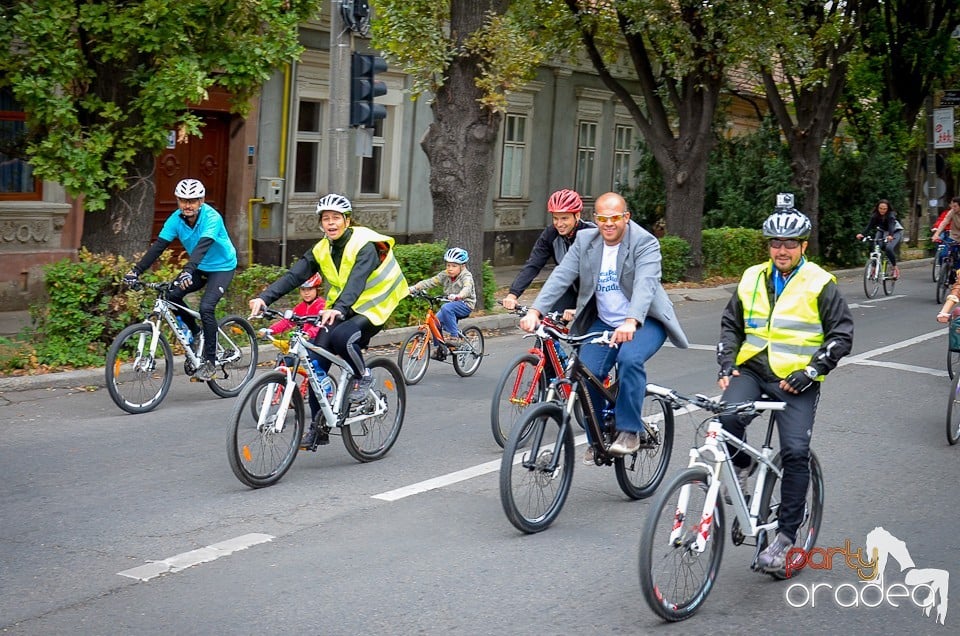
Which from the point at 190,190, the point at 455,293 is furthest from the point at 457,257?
the point at 190,190

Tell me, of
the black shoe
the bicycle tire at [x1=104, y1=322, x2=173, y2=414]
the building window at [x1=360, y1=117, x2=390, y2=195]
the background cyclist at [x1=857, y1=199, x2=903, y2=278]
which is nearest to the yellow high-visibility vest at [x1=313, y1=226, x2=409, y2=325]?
the black shoe

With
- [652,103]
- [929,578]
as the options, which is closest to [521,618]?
[929,578]

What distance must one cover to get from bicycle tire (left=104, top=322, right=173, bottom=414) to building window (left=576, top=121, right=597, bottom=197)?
19.8 metres

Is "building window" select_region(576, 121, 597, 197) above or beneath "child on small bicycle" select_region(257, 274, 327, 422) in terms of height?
above

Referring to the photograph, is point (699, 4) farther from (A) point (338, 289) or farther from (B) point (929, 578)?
(B) point (929, 578)

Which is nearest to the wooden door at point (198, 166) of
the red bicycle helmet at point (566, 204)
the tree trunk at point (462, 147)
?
the tree trunk at point (462, 147)

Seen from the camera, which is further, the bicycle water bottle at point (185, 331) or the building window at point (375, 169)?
the building window at point (375, 169)

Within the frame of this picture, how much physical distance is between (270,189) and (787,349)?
1479 centimetres

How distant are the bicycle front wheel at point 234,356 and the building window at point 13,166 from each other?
605cm

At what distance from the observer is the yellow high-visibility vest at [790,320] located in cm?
574

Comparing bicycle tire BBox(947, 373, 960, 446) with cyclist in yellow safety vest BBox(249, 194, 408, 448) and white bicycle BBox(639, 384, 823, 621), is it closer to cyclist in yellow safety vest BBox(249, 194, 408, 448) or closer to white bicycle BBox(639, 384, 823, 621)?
white bicycle BBox(639, 384, 823, 621)

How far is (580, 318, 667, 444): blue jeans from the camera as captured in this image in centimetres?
695

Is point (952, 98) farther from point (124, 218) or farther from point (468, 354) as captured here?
point (124, 218)

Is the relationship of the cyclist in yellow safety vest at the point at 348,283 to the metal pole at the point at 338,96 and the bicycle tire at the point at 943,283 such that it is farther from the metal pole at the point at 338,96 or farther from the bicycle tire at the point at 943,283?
the bicycle tire at the point at 943,283
